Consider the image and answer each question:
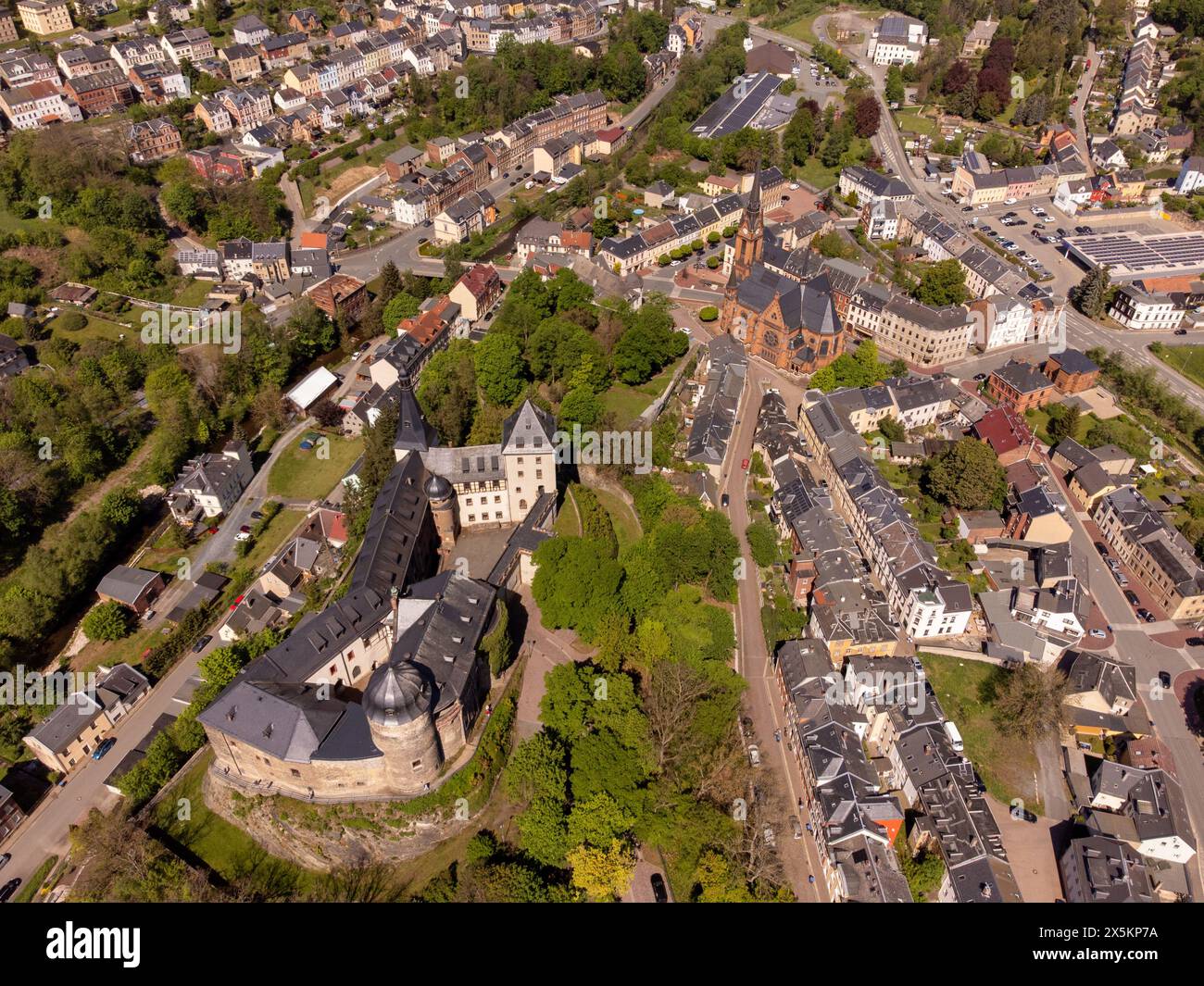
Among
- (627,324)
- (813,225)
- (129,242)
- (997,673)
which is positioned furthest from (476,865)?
(129,242)

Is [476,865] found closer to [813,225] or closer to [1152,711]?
[1152,711]

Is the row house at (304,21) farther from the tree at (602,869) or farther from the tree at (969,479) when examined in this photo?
the tree at (602,869)

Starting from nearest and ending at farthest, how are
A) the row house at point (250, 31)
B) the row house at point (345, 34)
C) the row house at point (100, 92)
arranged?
the row house at point (100, 92)
the row house at point (250, 31)
the row house at point (345, 34)

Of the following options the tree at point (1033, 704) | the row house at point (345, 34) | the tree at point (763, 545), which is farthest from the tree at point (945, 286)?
the row house at point (345, 34)

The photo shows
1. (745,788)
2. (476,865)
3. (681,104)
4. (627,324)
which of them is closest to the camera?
(476,865)

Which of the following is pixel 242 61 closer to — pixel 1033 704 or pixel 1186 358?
pixel 1186 358

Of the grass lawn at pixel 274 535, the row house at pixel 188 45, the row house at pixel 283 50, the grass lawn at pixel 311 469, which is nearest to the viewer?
the grass lawn at pixel 274 535

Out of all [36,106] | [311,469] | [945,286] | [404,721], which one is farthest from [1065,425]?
[36,106]
